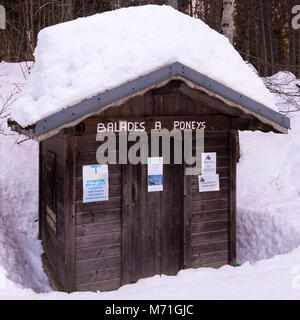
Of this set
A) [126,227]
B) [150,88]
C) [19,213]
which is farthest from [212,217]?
[19,213]

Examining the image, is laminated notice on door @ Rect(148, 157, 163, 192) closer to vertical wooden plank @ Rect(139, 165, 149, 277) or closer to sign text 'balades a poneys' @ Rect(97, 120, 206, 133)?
vertical wooden plank @ Rect(139, 165, 149, 277)

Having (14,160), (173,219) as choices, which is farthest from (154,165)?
(14,160)

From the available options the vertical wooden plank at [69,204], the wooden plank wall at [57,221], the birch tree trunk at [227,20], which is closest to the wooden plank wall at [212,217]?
the vertical wooden plank at [69,204]

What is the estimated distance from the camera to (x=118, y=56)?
6004 mm

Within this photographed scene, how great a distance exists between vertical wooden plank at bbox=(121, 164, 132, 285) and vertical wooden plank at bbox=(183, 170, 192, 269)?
101 centimetres

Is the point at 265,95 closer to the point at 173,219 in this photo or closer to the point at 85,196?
the point at 173,219

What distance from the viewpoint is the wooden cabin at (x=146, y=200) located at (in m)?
6.32

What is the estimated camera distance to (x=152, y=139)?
689 cm

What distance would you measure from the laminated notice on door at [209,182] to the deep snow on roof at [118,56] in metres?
1.61

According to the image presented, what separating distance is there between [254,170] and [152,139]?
591 cm

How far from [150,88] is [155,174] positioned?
1648mm

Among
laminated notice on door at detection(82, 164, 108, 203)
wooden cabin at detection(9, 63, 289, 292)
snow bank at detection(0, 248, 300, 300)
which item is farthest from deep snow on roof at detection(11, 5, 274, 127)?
snow bank at detection(0, 248, 300, 300)

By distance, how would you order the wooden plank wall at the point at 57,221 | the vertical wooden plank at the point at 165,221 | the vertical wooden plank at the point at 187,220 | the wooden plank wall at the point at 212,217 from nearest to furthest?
1. the wooden plank wall at the point at 57,221
2. the vertical wooden plank at the point at 165,221
3. the vertical wooden plank at the point at 187,220
4. the wooden plank wall at the point at 212,217

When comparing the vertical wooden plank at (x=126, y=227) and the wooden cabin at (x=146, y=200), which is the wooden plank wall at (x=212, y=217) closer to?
the wooden cabin at (x=146, y=200)
